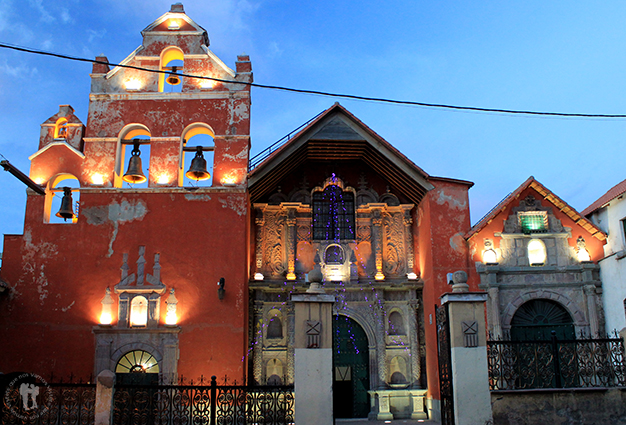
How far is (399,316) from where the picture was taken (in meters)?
18.0

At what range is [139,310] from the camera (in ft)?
52.1

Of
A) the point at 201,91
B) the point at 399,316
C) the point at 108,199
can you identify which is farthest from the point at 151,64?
the point at 399,316

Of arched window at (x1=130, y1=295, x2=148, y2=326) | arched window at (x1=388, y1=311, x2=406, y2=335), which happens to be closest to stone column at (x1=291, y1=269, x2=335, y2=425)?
arched window at (x1=130, y1=295, x2=148, y2=326)

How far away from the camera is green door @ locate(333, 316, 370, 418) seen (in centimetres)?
1698

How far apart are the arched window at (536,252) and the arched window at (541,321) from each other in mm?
1167

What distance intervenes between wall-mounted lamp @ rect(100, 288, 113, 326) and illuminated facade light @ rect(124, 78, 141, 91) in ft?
20.2

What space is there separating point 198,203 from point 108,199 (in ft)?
8.52

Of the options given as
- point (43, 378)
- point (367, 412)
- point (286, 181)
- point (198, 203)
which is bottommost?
point (367, 412)

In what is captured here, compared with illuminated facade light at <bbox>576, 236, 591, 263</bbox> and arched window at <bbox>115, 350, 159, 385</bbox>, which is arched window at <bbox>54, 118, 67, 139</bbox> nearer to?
arched window at <bbox>115, 350, 159, 385</bbox>

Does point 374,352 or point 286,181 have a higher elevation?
point 286,181

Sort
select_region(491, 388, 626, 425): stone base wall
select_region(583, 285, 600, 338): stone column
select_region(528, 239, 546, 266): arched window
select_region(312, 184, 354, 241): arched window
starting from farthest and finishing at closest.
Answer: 1. select_region(312, 184, 354, 241): arched window
2. select_region(528, 239, 546, 266): arched window
3. select_region(583, 285, 600, 338): stone column
4. select_region(491, 388, 626, 425): stone base wall

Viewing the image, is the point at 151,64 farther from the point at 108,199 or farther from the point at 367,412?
the point at 367,412

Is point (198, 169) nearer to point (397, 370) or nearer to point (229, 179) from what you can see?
point (229, 179)

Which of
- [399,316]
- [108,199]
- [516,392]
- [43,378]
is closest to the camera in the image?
[516,392]
